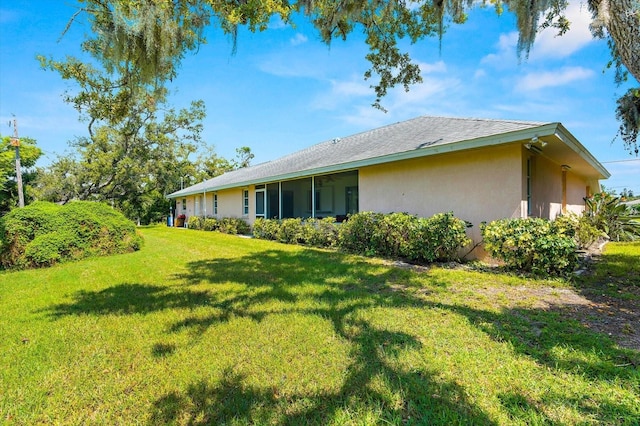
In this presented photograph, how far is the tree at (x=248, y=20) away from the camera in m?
3.39

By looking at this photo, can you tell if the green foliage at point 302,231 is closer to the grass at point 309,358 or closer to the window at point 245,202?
the window at point 245,202

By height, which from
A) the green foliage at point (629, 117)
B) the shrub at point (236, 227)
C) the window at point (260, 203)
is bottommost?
the shrub at point (236, 227)

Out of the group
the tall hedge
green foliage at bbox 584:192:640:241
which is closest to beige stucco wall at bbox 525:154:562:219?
green foliage at bbox 584:192:640:241

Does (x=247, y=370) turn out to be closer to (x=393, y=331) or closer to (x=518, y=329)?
(x=393, y=331)

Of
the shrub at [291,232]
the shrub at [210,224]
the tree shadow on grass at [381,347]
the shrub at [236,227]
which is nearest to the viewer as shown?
the tree shadow on grass at [381,347]

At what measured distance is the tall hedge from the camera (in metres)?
7.92

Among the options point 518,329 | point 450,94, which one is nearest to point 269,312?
point 518,329

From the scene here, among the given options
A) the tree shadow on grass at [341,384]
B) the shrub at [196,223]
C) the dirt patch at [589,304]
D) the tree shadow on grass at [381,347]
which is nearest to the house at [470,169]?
the dirt patch at [589,304]

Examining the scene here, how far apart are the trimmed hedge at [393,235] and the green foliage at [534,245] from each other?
33.1 inches

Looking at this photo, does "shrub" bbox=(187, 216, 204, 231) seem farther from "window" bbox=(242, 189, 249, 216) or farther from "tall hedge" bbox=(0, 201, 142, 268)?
"tall hedge" bbox=(0, 201, 142, 268)

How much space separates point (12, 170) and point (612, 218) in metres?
30.7

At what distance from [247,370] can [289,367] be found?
0.36m

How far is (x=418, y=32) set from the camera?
7352mm

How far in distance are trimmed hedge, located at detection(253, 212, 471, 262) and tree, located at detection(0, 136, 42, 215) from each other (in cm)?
1678
